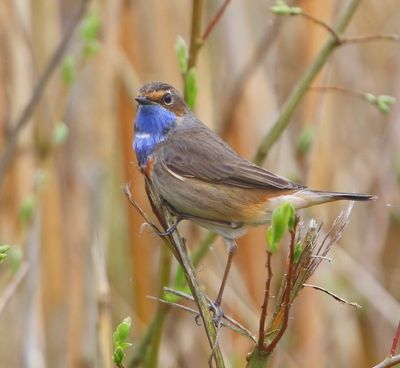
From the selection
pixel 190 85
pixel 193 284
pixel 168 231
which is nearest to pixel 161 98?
pixel 190 85

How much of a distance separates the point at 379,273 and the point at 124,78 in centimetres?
156

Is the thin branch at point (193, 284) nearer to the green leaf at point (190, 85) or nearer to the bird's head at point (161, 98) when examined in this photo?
the green leaf at point (190, 85)

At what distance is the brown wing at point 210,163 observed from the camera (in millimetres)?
2160

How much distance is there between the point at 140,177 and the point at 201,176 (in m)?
1.50

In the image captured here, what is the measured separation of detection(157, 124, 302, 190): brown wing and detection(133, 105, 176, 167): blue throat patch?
0.03 metres

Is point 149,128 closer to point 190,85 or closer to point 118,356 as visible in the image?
point 190,85

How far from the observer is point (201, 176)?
2.22 metres

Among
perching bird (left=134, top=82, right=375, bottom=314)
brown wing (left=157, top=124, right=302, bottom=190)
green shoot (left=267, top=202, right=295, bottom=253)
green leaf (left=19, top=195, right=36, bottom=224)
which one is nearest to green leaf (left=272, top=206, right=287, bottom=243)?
green shoot (left=267, top=202, right=295, bottom=253)

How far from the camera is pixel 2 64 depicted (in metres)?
3.26

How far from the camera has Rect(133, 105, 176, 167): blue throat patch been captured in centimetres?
230

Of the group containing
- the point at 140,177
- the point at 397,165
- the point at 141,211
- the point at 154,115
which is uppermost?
the point at 154,115

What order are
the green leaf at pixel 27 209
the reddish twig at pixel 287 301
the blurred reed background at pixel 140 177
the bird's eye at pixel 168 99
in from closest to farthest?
the reddish twig at pixel 287 301 < the bird's eye at pixel 168 99 < the green leaf at pixel 27 209 < the blurred reed background at pixel 140 177

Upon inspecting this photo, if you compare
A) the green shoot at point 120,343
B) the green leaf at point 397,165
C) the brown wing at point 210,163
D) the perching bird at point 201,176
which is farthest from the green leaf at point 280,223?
the green leaf at point 397,165

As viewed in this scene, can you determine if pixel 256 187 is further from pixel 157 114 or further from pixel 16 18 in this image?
pixel 16 18
